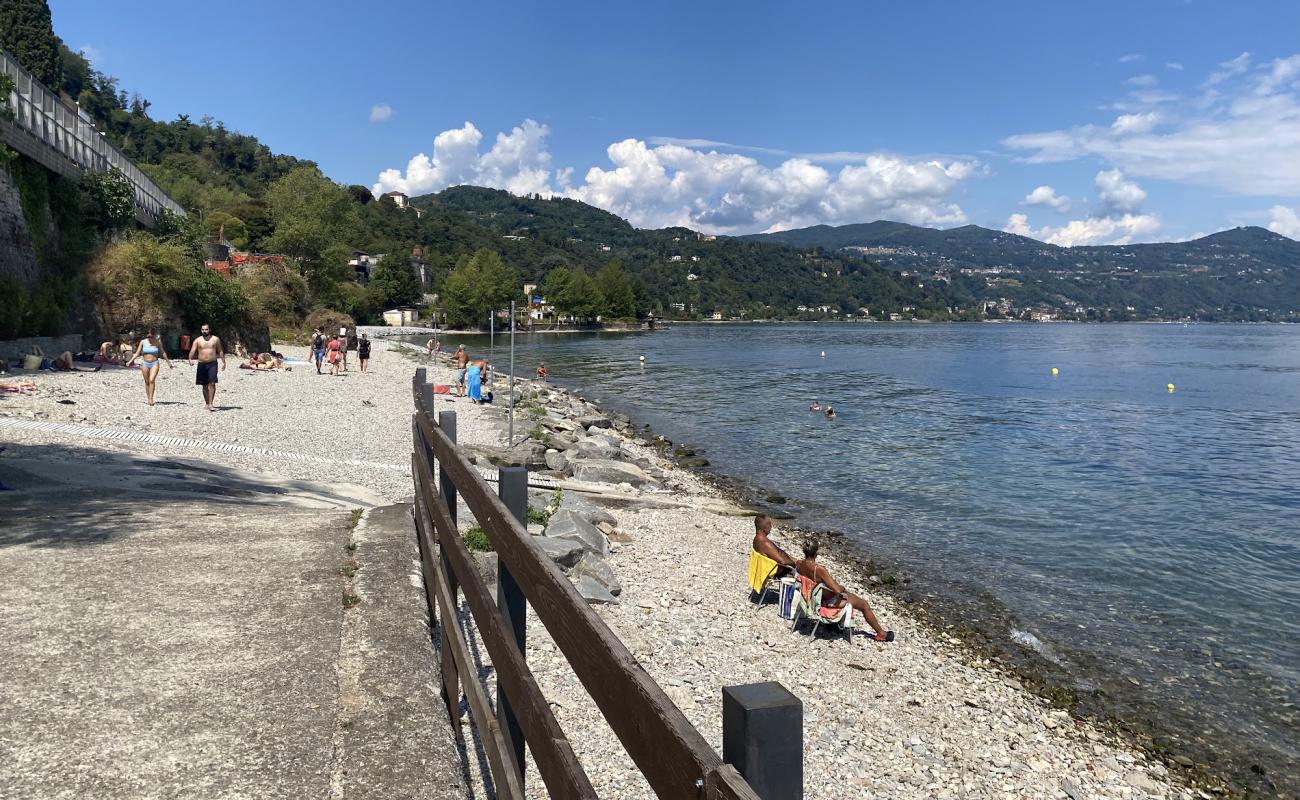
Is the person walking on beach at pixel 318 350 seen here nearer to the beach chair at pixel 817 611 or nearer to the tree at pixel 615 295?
the beach chair at pixel 817 611

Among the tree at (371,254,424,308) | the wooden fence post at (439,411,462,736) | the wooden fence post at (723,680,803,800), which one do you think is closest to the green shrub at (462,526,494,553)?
the wooden fence post at (439,411,462,736)

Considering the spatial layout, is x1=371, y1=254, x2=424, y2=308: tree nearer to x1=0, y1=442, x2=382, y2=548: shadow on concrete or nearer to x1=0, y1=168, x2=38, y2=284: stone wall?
x1=0, y1=168, x2=38, y2=284: stone wall

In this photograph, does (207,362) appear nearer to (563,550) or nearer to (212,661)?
(563,550)

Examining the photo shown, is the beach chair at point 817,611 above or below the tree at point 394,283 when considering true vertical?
below

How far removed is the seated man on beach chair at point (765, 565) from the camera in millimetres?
10141

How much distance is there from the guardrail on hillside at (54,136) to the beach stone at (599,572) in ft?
A: 66.1

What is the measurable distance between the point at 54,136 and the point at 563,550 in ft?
82.3

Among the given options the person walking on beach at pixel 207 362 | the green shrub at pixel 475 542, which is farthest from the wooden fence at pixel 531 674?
the person walking on beach at pixel 207 362

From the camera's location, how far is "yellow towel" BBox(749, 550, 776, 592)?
10320mm

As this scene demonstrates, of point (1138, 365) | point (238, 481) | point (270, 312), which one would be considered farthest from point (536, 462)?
point (1138, 365)

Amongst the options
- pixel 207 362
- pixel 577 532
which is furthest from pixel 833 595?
pixel 207 362

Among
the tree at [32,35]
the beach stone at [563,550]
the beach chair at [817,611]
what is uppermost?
the tree at [32,35]

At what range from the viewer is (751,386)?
1909 inches

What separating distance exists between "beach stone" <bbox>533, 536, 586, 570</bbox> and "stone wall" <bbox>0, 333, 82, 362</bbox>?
60.3 feet
